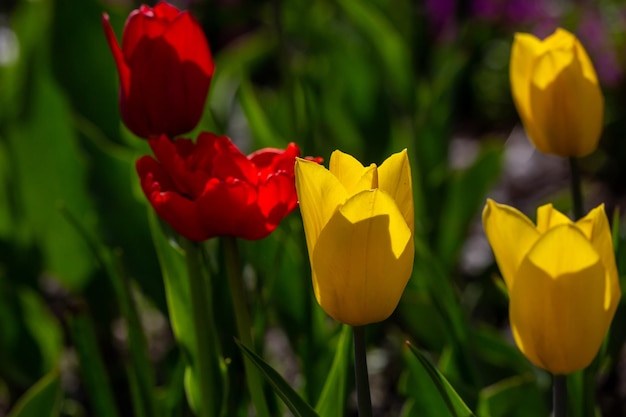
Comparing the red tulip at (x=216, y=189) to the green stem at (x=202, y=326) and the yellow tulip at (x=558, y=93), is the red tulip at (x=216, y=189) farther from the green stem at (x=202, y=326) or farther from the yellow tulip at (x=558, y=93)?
the yellow tulip at (x=558, y=93)

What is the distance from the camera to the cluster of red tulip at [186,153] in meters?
0.95

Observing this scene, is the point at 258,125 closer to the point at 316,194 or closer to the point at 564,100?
the point at 564,100

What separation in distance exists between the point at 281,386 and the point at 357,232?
179 millimetres

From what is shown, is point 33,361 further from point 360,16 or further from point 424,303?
point 360,16

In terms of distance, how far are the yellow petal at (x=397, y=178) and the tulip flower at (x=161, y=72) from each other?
0.32 meters

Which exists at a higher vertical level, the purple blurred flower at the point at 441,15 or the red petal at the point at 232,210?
the red petal at the point at 232,210

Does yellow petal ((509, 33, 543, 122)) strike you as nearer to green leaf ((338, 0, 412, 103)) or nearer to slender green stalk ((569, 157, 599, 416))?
slender green stalk ((569, 157, 599, 416))

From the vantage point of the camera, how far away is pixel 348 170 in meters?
0.85

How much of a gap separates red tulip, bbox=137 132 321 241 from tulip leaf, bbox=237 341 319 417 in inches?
5.2

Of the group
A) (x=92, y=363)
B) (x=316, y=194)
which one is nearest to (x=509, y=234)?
(x=316, y=194)

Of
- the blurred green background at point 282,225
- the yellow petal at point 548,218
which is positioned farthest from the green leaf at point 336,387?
the yellow petal at point 548,218

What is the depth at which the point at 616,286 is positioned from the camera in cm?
86

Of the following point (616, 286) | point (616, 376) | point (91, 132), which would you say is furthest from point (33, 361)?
point (616, 286)

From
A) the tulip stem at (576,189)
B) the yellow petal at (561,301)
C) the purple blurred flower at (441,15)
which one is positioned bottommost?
the purple blurred flower at (441,15)
